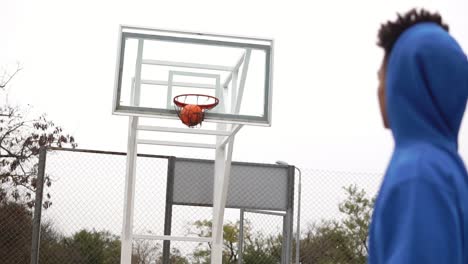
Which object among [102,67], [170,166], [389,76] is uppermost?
[102,67]

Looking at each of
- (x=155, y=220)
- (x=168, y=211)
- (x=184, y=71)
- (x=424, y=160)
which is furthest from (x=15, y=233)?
(x=424, y=160)

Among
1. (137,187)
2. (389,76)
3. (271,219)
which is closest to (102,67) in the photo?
(137,187)

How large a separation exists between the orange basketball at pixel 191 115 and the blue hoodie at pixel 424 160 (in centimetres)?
→ 489

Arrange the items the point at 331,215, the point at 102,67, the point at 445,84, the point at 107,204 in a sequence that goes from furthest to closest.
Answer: the point at 102,67
the point at 331,215
the point at 107,204
the point at 445,84

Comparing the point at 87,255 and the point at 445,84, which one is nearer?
the point at 445,84

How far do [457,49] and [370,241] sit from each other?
330 mm

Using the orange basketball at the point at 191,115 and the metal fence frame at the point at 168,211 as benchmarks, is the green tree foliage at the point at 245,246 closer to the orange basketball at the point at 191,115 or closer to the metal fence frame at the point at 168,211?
the metal fence frame at the point at 168,211

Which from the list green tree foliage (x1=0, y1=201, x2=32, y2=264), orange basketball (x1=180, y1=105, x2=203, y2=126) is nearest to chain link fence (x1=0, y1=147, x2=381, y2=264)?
green tree foliage (x1=0, y1=201, x2=32, y2=264)

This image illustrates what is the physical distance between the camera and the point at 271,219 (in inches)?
288

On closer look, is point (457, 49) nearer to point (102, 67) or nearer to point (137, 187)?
point (137, 187)

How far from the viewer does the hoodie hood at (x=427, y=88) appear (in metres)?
1.14

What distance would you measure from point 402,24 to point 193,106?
4.93 m

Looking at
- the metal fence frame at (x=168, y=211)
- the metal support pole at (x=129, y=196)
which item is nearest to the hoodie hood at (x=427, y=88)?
the metal support pole at (x=129, y=196)

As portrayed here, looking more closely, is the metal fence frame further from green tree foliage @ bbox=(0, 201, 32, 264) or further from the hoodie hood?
the hoodie hood
